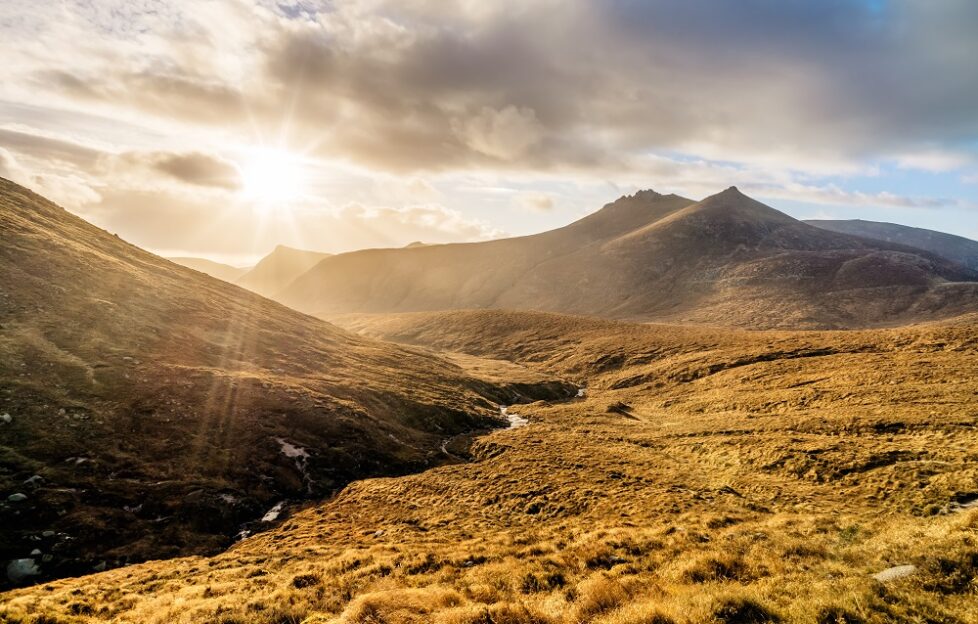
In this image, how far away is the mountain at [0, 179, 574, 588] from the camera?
2202 centimetres

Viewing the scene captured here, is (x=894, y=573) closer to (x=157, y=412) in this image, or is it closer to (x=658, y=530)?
(x=658, y=530)

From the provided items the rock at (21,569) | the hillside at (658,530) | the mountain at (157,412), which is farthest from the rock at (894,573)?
the rock at (21,569)

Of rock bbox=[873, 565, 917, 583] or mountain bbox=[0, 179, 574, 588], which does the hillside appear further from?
mountain bbox=[0, 179, 574, 588]

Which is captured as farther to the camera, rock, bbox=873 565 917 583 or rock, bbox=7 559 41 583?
rock, bbox=7 559 41 583

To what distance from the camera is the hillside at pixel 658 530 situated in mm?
12312

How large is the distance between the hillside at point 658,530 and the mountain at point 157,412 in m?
3.19

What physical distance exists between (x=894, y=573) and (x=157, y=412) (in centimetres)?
4132

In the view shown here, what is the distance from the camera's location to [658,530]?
1988cm

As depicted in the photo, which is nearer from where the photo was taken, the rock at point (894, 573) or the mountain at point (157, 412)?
the rock at point (894, 573)

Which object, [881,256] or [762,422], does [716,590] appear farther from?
[881,256]

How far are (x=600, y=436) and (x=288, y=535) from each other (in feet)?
93.8

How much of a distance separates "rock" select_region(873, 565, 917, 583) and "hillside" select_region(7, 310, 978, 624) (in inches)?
3.0

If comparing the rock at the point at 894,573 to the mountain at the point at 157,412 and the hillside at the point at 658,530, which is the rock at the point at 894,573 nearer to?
the hillside at the point at 658,530

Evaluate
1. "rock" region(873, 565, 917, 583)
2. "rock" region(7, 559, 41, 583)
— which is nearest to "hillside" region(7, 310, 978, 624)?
"rock" region(873, 565, 917, 583)
